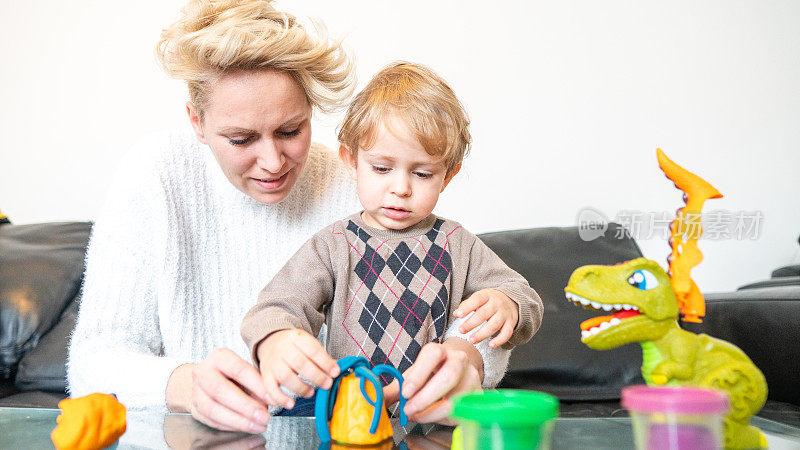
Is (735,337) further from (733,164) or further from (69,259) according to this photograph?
(69,259)

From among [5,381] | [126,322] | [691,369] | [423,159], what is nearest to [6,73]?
[5,381]

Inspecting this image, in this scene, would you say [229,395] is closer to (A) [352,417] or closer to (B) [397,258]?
(A) [352,417]

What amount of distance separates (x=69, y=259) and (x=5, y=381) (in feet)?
1.06

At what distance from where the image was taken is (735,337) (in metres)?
1.52

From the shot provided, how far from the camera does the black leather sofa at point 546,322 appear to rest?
144 centimetres

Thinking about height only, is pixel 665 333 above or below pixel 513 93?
below

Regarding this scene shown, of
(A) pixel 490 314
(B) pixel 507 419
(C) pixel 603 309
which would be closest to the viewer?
(B) pixel 507 419

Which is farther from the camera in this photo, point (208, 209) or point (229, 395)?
point (208, 209)

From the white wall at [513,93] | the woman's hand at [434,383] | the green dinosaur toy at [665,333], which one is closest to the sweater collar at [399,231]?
the woman's hand at [434,383]

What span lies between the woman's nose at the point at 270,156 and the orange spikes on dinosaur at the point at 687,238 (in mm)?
625

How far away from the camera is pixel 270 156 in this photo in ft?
3.68

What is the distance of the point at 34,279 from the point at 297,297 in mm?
1067

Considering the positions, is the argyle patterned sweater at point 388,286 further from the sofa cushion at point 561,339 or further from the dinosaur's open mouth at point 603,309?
the sofa cushion at point 561,339

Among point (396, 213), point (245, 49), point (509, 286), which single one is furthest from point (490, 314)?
point (245, 49)
